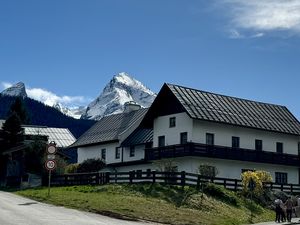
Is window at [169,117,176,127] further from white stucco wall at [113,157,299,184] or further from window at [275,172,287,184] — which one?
window at [275,172,287,184]

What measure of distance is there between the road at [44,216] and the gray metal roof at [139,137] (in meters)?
28.4

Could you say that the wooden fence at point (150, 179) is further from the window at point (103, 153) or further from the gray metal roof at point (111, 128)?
the window at point (103, 153)

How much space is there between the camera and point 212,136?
186 feet

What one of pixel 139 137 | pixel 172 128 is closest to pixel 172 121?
pixel 172 128

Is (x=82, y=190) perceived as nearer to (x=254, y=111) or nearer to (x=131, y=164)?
(x=131, y=164)

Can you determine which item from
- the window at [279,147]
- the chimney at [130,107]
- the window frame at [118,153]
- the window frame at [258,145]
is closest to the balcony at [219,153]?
the window at [279,147]

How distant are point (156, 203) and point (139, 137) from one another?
1150 inches

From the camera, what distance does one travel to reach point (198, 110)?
55688 mm

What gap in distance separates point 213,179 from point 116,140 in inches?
972

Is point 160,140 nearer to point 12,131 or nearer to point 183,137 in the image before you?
point 183,137

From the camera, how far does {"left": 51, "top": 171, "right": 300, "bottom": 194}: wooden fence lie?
42.8 metres

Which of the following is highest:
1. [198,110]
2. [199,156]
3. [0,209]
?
[198,110]

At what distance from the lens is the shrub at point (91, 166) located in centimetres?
6431

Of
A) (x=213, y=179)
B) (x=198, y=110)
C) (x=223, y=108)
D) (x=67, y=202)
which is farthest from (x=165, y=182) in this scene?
(x=223, y=108)
